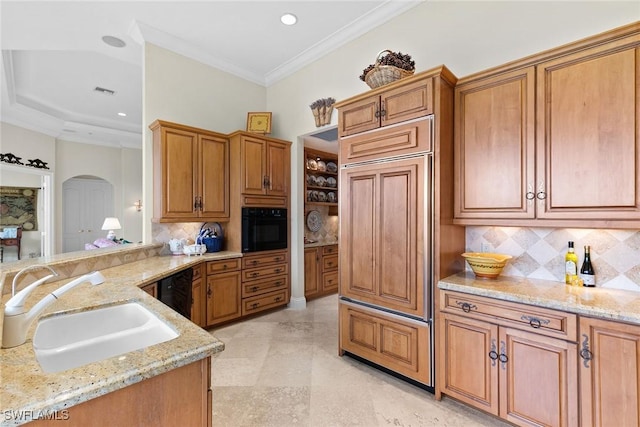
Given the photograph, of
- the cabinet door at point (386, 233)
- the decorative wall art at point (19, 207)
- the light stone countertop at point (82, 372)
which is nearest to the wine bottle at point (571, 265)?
the cabinet door at point (386, 233)

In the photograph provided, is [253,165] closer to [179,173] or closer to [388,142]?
[179,173]

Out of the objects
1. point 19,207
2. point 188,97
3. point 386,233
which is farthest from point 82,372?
point 19,207

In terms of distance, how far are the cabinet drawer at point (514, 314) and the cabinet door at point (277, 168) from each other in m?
2.56

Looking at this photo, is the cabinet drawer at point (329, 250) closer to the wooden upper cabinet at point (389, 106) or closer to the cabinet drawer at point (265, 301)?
the cabinet drawer at point (265, 301)

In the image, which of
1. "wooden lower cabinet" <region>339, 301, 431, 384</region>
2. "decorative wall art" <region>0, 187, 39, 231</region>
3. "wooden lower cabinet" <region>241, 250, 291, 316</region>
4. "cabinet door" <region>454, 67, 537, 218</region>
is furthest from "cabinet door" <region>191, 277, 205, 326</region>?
"decorative wall art" <region>0, 187, 39, 231</region>

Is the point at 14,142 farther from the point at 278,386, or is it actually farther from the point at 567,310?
the point at 567,310

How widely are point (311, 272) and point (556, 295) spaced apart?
328 centimetres

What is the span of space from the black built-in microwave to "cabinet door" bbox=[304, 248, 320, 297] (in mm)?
606

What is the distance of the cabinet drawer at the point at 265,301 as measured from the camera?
369 centimetres

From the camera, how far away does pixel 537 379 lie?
1707mm

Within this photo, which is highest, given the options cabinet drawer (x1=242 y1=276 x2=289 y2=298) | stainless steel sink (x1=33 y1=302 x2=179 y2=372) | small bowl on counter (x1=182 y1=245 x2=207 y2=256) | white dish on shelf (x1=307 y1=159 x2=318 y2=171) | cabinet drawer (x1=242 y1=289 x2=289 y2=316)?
white dish on shelf (x1=307 y1=159 x2=318 y2=171)

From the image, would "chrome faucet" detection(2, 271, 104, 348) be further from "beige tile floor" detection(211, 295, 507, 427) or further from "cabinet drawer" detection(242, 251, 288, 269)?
"cabinet drawer" detection(242, 251, 288, 269)

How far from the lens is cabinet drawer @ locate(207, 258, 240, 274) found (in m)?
3.36

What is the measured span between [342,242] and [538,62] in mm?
1873
